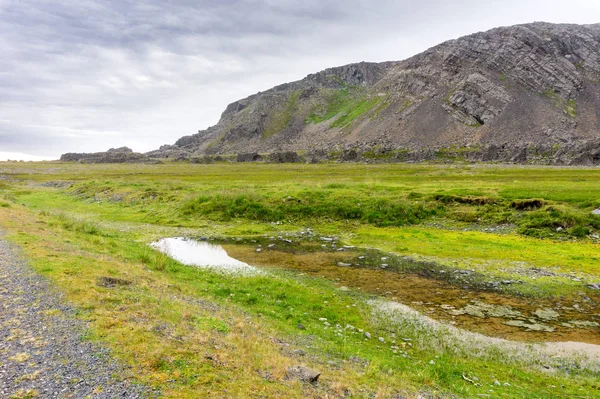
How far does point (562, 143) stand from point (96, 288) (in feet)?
649

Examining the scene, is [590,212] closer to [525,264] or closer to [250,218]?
[525,264]

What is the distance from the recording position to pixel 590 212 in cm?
3244

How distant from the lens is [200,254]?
28391 millimetres

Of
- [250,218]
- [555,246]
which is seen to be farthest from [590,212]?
[250,218]

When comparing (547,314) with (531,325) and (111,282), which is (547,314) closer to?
(531,325)

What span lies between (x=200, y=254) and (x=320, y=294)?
13.4 meters

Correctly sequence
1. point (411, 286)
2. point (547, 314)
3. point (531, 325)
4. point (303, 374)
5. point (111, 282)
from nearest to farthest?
point (303, 374) < point (111, 282) < point (531, 325) < point (547, 314) < point (411, 286)

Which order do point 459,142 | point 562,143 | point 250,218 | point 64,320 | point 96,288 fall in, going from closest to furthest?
point 64,320, point 96,288, point 250,218, point 562,143, point 459,142

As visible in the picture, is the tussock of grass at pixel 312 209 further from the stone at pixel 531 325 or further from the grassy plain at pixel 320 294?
the stone at pixel 531 325

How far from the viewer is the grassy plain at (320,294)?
31.2 feet

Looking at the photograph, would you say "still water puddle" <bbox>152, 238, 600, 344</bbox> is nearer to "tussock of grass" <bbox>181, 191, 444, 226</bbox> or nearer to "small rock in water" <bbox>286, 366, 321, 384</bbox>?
"small rock in water" <bbox>286, 366, 321, 384</bbox>

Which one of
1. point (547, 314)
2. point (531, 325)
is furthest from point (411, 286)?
point (547, 314)

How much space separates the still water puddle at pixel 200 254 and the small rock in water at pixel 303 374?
1361 cm

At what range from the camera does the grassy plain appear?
31.2 ft
